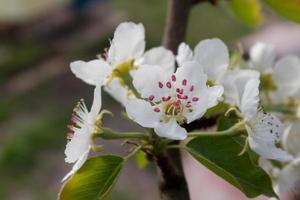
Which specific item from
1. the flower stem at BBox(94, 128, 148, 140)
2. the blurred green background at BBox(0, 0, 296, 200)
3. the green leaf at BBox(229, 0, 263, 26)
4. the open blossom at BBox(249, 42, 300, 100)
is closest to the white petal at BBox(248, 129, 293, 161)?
the flower stem at BBox(94, 128, 148, 140)

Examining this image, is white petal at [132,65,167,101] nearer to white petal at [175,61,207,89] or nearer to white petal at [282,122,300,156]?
white petal at [175,61,207,89]

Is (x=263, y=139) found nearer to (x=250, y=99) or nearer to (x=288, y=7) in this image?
(x=250, y=99)

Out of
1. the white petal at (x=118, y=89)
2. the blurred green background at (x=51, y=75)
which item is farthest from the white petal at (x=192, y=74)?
the blurred green background at (x=51, y=75)

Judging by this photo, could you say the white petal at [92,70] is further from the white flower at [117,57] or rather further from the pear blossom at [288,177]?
the pear blossom at [288,177]

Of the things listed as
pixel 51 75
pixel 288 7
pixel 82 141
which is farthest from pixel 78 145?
pixel 51 75

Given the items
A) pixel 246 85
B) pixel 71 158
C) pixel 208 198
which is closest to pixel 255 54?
pixel 246 85

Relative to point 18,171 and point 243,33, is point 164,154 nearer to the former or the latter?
point 18,171
